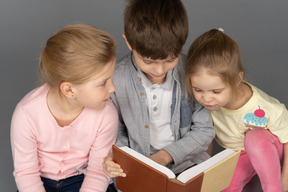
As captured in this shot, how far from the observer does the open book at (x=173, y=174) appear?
1.65 metres

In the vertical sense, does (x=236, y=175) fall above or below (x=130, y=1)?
below

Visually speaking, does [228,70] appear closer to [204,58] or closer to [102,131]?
[204,58]

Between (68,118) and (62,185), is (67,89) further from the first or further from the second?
(62,185)

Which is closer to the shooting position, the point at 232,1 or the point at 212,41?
the point at 212,41

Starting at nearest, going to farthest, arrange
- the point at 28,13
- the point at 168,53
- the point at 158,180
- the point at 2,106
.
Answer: the point at 158,180
the point at 168,53
the point at 2,106
the point at 28,13

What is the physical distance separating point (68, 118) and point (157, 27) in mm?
617

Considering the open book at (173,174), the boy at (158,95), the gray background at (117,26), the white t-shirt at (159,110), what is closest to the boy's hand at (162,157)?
the boy at (158,95)

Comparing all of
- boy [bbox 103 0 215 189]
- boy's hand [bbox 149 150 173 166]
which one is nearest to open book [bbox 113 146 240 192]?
boy [bbox 103 0 215 189]

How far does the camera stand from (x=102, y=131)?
2064 mm

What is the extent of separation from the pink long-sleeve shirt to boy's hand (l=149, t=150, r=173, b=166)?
9.2 inches

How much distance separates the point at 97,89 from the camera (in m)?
1.89

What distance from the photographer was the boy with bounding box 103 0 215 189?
1854 millimetres

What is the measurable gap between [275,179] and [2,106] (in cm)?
201

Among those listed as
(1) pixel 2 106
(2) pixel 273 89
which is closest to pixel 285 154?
(2) pixel 273 89
